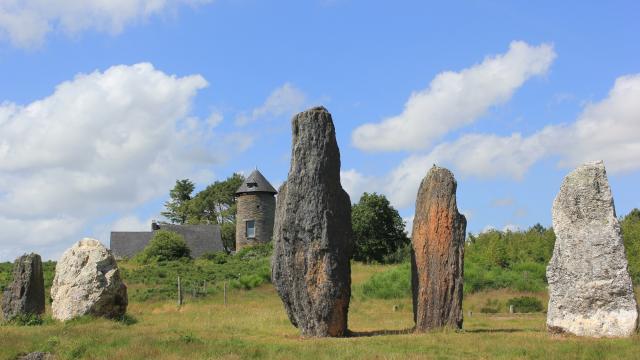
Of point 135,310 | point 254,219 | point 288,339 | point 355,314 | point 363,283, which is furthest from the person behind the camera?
point 254,219

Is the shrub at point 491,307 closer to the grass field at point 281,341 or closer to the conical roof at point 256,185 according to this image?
the grass field at point 281,341

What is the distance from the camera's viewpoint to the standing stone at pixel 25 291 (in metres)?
24.6

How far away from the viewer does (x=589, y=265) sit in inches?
688

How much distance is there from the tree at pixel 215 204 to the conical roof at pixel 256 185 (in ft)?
82.3

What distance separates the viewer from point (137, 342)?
18.1 m

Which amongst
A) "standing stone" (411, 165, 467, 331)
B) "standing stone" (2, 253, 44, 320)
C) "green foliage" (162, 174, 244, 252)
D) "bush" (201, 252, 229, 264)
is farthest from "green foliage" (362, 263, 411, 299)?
"green foliage" (162, 174, 244, 252)

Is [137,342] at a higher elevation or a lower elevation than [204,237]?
lower

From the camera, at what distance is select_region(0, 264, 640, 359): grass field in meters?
15.7

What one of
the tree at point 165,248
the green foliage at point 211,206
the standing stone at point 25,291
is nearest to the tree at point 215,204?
the green foliage at point 211,206

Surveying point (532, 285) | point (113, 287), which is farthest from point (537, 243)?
point (113, 287)

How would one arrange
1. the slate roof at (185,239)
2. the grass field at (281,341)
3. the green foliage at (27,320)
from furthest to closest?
1. the slate roof at (185,239)
2. the green foliage at (27,320)
3. the grass field at (281,341)

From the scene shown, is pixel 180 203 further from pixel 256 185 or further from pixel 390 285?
pixel 390 285

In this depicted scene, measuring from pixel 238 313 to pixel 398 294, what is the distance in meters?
9.05

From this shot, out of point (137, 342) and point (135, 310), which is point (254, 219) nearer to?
point (135, 310)
